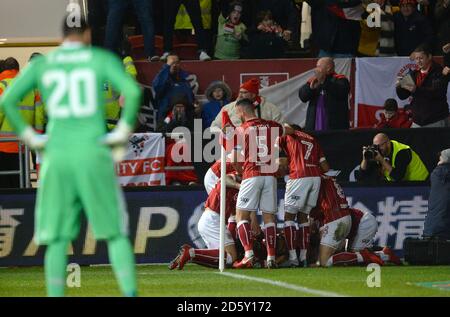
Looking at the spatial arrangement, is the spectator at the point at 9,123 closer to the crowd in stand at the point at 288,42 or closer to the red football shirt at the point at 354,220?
the crowd in stand at the point at 288,42

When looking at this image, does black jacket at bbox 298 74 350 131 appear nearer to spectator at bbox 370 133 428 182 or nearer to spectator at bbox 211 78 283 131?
spectator at bbox 211 78 283 131

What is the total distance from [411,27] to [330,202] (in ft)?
16.2

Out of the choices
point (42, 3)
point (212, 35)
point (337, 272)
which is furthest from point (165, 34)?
point (337, 272)

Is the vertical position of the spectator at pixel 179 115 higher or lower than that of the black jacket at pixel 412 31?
lower

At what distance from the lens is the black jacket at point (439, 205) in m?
15.8

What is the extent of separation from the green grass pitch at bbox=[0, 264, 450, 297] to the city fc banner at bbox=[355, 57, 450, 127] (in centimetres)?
436

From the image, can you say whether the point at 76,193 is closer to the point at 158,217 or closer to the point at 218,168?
the point at 218,168

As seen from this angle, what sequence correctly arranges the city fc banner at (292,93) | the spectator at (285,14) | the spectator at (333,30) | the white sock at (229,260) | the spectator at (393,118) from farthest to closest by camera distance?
the spectator at (285,14), the spectator at (333,30), the city fc banner at (292,93), the spectator at (393,118), the white sock at (229,260)

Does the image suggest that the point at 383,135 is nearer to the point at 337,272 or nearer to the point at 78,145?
the point at 337,272

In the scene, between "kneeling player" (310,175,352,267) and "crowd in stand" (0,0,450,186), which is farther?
"crowd in stand" (0,0,450,186)

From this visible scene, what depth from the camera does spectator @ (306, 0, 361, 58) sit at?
1930 cm

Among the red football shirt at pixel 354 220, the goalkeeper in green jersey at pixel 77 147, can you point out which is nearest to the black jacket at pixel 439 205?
the red football shirt at pixel 354 220

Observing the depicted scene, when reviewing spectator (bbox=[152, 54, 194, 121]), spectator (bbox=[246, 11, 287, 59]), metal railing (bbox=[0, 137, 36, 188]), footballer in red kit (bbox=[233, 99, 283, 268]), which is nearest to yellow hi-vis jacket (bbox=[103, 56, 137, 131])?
spectator (bbox=[152, 54, 194, 121])

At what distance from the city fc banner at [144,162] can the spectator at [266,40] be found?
3.14m
